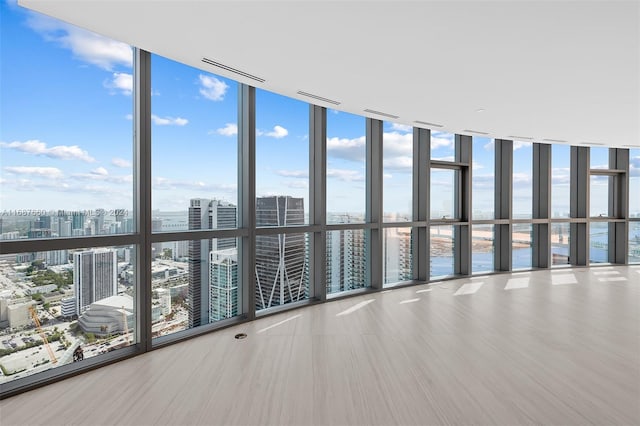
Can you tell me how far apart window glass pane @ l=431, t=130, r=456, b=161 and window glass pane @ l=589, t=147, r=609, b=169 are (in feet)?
11.6

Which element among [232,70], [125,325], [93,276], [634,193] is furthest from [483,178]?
[93,276]

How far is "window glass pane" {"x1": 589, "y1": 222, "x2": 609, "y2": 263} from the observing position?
7211mm

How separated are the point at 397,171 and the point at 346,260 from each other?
1.88 meters

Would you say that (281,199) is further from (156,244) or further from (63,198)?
(63,198)

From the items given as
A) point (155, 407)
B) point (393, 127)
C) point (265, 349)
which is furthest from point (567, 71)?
point (155, 407)

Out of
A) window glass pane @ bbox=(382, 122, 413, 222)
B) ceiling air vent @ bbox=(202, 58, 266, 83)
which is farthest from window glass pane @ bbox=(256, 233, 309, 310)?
ceiling air vent @ bbox=(202, 58, 266, 83)

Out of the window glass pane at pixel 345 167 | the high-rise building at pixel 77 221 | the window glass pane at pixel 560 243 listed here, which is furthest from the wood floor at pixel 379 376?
the window glass pane at pixel 560 243

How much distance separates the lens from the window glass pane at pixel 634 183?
7145 millimetres

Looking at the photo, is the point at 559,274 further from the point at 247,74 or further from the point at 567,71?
the point at 247,74

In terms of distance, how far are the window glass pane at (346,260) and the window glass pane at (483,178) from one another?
2.83m

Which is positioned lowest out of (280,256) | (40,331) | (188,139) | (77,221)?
(40,331)

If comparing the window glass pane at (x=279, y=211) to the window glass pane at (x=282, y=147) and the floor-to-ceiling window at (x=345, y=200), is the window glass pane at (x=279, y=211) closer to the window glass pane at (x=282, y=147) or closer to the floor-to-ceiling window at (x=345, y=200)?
the window glass pane at (x=282, y=147)

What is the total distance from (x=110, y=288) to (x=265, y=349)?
59.8 inches

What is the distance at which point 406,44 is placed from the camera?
2.54 meters
